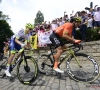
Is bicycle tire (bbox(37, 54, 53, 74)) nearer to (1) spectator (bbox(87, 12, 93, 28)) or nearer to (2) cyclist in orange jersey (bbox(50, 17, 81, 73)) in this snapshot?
(2) cyclist in orange jersey (bbox(50, 17, 81, 73))

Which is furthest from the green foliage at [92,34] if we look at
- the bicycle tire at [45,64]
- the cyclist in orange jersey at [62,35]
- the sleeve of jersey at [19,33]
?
the sleeve of jersey at [19,33]

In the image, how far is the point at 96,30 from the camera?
13930mm

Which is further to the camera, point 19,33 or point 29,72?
point 19,33

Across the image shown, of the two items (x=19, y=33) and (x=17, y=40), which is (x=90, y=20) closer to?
(x=19, y=33)

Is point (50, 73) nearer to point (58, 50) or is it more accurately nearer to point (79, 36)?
point (58, 50)

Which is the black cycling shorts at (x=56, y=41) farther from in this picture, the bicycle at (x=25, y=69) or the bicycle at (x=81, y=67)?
the bicycle at (x=25, y=69)

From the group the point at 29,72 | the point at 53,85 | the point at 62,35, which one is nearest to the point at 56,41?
the point at 62,35

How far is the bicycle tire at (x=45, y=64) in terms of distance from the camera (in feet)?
Answer: 27.0

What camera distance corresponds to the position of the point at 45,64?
8375mm

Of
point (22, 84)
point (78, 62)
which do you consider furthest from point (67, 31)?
point (22, 84)

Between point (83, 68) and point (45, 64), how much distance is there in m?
1.67

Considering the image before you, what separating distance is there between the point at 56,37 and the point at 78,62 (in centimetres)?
127

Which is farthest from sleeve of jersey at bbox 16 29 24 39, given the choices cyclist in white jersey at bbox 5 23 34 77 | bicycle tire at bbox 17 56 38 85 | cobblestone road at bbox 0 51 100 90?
cobblestone road at bbox 0 51 100 90

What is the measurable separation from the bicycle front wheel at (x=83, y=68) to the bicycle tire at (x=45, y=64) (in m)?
1.08
